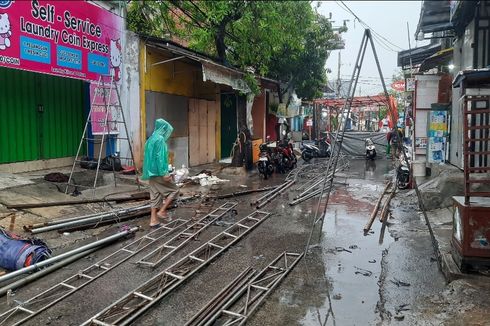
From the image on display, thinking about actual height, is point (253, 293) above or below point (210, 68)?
below

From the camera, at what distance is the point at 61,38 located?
915 centimetres

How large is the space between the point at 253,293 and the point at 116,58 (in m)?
8.74

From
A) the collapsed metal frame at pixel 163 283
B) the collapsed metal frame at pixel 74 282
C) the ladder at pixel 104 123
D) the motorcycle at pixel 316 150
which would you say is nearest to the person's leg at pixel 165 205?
the collapsed metal frame at pixel 74 282

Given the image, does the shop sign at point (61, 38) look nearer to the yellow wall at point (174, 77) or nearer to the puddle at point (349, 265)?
the yellow wall at point (174, 77)

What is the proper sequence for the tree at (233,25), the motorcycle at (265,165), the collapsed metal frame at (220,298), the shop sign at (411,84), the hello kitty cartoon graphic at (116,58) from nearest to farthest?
the collapsed metal frame at (220,298)
the tree at (233,25)
the hello kitty cartoon graphic at (116,58)
the motorcycle at (265,165)
the shop sign at (411,84)

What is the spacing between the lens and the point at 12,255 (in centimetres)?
489

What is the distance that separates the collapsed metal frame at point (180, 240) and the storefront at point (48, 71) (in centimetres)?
484

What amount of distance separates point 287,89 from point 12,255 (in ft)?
63.8

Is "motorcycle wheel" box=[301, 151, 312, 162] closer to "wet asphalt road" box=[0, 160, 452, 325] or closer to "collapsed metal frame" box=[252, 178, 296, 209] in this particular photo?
"collapsed metal frame" box=[252, 178, 296, 209]

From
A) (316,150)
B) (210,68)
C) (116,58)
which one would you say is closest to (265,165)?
(210,68)

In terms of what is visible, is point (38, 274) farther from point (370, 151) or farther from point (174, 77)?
point (370, 151)

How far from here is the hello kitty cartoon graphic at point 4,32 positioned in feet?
25.5

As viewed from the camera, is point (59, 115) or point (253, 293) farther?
point (59, 115)

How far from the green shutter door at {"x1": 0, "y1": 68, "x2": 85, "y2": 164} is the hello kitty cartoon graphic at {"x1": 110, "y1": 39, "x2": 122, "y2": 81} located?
1.06 metres
